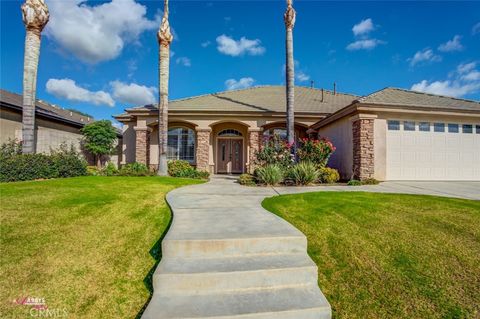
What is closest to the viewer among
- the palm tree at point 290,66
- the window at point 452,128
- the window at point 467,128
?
the window at point 452,128

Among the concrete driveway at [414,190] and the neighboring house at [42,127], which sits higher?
the neighboring house at [42,127]

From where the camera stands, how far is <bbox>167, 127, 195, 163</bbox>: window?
51.6 ft

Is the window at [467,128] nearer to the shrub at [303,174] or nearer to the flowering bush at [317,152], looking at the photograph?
the flowering bush at [317,152]

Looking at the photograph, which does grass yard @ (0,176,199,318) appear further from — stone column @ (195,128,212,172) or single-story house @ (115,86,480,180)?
stone column @ (195,128,212,172)

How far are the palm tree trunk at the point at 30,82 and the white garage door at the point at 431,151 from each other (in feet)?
50.7

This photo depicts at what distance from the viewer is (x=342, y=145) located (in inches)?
455

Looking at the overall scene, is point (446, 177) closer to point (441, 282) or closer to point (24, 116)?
point (441, 282)

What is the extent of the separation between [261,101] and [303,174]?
8.62m

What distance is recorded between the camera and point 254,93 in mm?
18156

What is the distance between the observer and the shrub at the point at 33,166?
8.55 meters

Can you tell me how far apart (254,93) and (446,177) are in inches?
491

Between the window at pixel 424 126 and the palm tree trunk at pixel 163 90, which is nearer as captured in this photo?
the window at pixel 424 126

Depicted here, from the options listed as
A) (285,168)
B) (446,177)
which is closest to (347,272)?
(285,168)

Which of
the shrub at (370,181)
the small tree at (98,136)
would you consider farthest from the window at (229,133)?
the shrub at (370,181)
